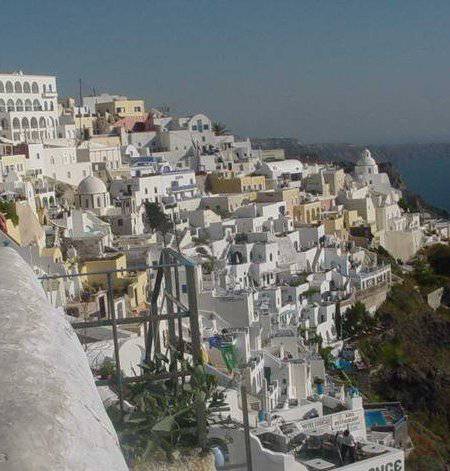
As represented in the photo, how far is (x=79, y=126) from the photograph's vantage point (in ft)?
147

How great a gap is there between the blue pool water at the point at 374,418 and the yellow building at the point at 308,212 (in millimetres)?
16021

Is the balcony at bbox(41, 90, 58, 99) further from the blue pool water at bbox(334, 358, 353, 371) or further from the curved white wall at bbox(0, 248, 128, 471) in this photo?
the curved white wall at bbox(0, 248, 128, 471)

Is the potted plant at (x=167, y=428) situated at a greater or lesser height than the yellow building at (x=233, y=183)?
greater

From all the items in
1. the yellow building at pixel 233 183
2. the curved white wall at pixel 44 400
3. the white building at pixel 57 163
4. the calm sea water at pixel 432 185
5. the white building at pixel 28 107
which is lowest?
the calm sea water at pixel 432 185

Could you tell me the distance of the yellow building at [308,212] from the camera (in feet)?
112

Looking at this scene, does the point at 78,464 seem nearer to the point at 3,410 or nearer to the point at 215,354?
the point at 3,410

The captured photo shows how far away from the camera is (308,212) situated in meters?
34.8

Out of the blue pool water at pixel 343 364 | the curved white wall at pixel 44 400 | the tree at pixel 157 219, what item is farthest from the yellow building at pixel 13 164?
the curved white wall at pixel 44 400

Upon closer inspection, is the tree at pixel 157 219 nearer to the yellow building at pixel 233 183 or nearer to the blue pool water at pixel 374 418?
the yellow building at pixel 233 183

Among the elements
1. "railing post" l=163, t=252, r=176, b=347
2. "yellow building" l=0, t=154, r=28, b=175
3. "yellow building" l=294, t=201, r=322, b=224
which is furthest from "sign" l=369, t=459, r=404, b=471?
"yellow building" l=294, t=201, r=322, b=224

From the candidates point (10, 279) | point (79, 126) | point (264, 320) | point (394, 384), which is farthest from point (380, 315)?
point (10, 279)

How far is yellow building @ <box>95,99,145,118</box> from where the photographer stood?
49625 millimetres

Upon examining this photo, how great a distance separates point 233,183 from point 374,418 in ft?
67.9

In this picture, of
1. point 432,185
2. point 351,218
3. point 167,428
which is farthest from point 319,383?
point 432,185
